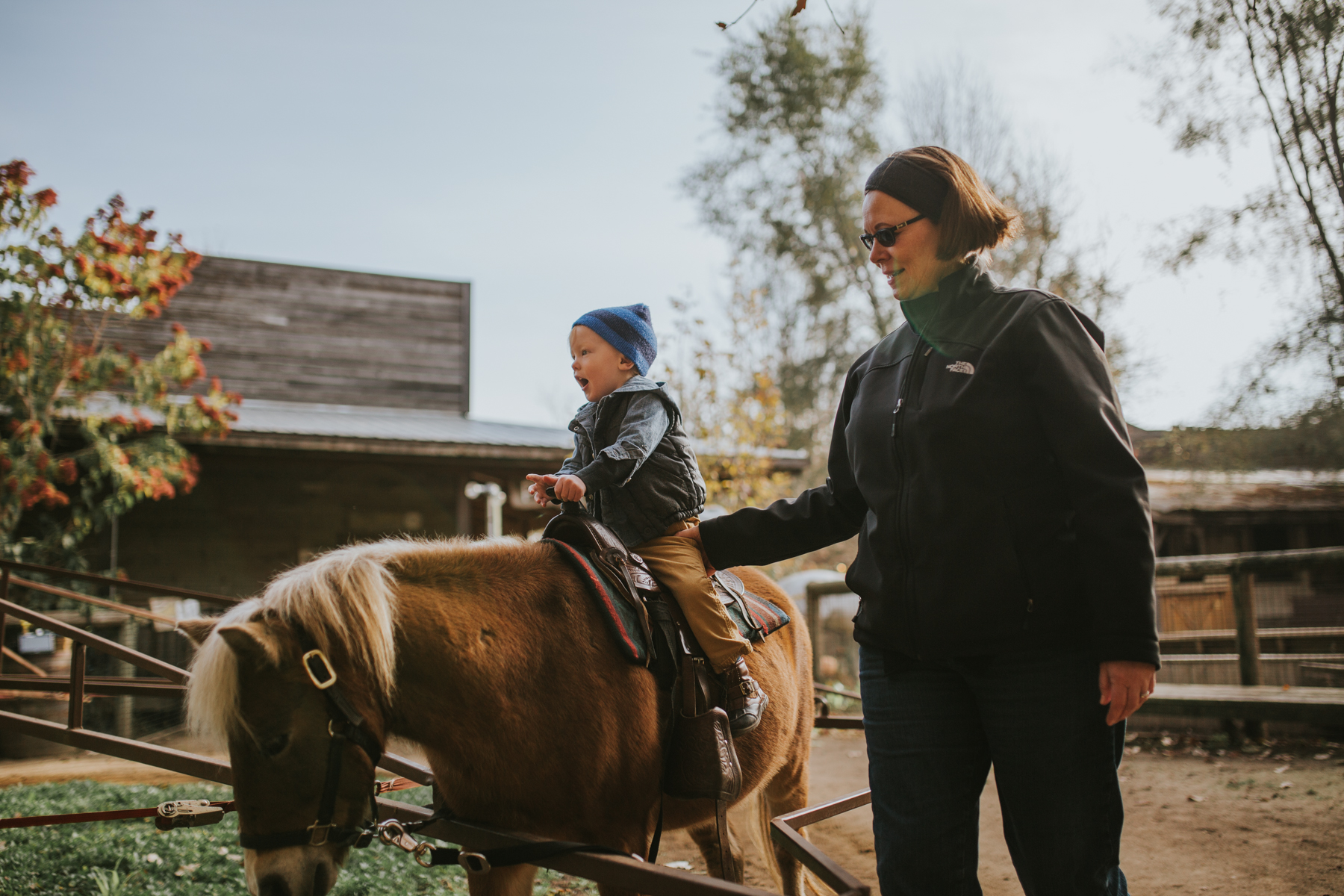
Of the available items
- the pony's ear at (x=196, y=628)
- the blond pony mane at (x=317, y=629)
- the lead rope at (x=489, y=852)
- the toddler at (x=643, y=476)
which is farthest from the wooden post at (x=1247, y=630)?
the pony's ear at (x=196, y=628)

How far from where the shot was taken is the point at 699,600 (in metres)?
2.21

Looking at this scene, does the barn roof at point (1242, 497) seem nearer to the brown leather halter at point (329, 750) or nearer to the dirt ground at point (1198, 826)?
the dirt ground at point (1198, 826)

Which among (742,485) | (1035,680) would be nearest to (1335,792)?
(1035,680)

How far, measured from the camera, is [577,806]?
6.03 ft

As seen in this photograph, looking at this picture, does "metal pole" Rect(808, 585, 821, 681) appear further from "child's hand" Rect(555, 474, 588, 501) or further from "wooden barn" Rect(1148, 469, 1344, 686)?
"child's hand" Rect(555, 474, 588, 501)

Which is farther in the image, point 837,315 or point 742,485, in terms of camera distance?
point 837,315

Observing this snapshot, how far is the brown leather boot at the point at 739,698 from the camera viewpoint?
→ 223cm

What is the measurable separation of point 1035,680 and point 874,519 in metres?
0.45

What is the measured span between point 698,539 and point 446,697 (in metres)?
0.83

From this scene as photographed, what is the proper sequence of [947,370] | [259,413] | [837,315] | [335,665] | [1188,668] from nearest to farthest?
1. [947,370]
2. [335,665]
3. [1188,668]
4. [259,413]
5. [837,315]

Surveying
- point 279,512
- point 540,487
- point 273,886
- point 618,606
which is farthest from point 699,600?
point 279,512

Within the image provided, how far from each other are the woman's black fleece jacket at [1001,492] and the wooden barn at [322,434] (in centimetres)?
621

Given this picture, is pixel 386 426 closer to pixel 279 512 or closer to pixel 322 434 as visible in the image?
pixel 279 512

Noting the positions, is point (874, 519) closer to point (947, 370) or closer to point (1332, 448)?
point (947, 370)
